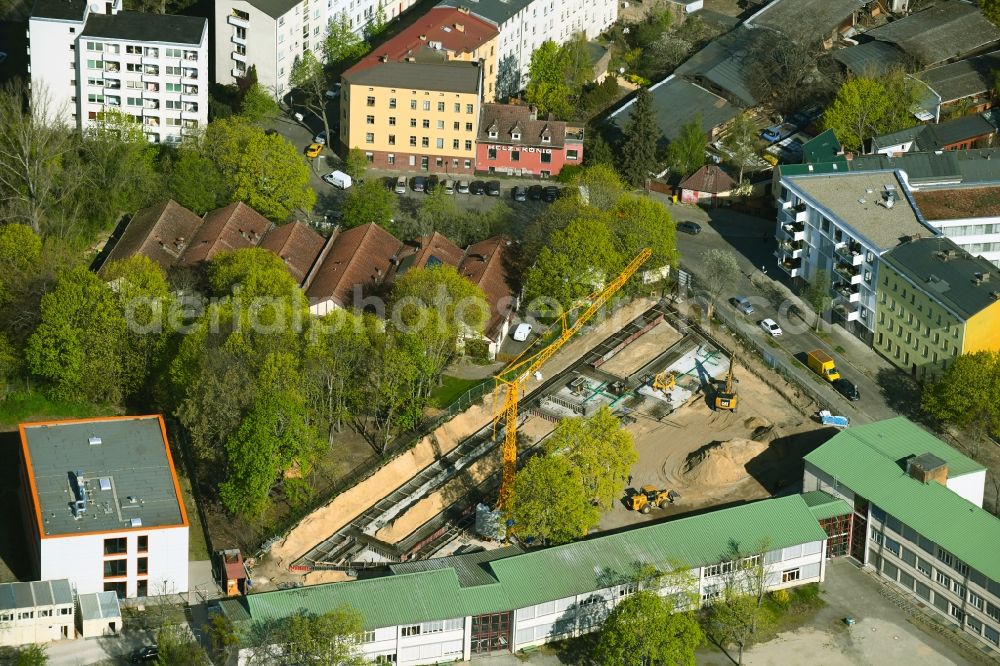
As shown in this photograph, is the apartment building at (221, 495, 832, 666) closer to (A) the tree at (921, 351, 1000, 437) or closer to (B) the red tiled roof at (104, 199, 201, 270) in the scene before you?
(A) the tree at (921, 351, 1000, 437)

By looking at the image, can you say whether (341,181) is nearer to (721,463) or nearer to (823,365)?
(823,365)

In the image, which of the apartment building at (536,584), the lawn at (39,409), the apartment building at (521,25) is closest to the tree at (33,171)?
the lawn at (39,409)

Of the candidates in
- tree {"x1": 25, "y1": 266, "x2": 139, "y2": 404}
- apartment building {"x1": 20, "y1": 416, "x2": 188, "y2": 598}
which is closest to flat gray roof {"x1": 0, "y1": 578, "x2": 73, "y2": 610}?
apartment building {"x1": 20, "y1": 416, "x2": 188, "y2": 598}

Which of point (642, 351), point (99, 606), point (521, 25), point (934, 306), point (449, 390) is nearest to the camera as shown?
point (99, 606)

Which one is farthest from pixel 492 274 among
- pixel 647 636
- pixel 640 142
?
pixel 647 636

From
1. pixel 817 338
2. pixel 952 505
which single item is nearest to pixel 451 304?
pixel 817 338

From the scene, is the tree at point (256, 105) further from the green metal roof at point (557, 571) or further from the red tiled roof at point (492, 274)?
the green metal roof at point (557, 571)
